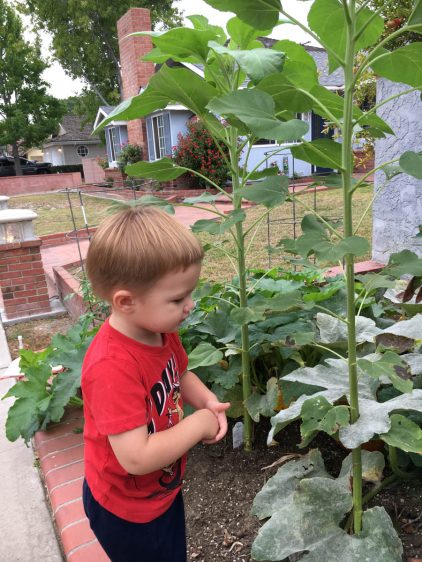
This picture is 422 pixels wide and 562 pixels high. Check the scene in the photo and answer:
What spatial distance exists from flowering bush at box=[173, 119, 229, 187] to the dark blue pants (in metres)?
12.5

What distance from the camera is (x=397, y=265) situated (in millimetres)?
1259

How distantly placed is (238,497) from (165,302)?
1036 millimetres

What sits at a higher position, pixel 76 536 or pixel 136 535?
pixel 136 535

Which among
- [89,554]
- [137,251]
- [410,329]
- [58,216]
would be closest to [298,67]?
[137,251]

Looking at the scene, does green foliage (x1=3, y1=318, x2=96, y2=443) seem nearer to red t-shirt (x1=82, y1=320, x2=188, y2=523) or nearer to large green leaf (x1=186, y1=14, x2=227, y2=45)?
red t-shirt (x1=82, y1=320, x2=188, y2=523)

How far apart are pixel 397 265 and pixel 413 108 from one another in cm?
286

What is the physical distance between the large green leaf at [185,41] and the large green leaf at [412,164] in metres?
0.70

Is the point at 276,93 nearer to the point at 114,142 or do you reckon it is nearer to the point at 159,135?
the point at 159,135

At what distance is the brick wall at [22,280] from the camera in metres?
4.79

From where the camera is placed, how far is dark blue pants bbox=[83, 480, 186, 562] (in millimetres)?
1299

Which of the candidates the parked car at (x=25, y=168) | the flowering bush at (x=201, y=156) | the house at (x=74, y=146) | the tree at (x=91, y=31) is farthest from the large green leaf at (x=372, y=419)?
the house at (x=74, y=146)

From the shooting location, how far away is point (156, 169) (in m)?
1.83

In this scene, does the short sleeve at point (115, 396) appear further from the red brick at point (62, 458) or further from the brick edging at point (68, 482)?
the red brick at point (62, 458)

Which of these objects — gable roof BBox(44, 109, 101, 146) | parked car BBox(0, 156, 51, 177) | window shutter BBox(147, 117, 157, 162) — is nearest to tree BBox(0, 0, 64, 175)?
parked car BBox(0, 156, 51, 177)
